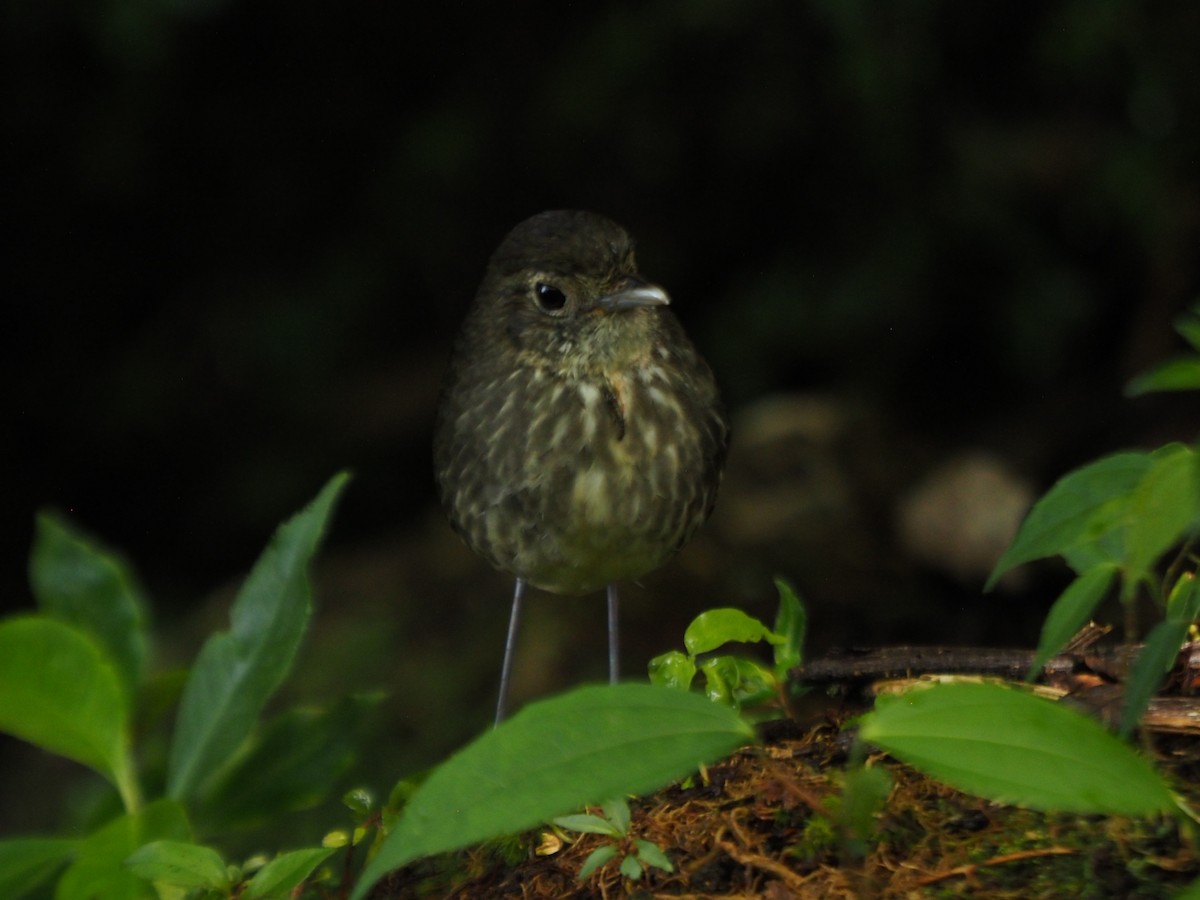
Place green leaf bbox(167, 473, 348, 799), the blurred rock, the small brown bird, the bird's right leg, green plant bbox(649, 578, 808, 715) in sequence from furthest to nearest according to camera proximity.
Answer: the blurred rock < the bird's right leg < the small brown bird < green leaf bbox(167, 473, 348, 799) < green plant bbox(649, 578, 808, 715)

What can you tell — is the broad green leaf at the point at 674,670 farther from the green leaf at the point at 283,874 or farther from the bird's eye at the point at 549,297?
the bird's eye at the point at 549,297

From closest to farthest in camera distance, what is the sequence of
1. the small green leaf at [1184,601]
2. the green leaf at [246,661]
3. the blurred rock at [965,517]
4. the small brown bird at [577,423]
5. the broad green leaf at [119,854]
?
1. the small green leaf at [1184,601]
2. the broad green leaf at [119,854]
3. the green leaf at [246,661]
4. the small brown bird at [577,423]
5. the blurred rock at [965,517]

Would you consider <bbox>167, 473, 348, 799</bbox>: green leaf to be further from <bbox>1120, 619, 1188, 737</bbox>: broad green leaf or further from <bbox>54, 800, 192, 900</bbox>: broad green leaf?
<bbox>1120, 619, 1188, 737</bbox>: broad green leaf

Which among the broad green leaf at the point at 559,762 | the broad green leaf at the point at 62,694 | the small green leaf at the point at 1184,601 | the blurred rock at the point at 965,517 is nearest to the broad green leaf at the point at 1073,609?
the small green leaf at the point at 1184,601

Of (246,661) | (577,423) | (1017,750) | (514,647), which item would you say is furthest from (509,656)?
(1017,750)

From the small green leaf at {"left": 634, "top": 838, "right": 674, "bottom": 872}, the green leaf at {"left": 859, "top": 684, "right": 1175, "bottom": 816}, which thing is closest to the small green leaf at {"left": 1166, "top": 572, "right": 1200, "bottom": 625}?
the green leaf at {"left": 859, "top": 684, "right": 1175, "bottom": 816}

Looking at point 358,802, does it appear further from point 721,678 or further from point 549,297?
point 549,297
